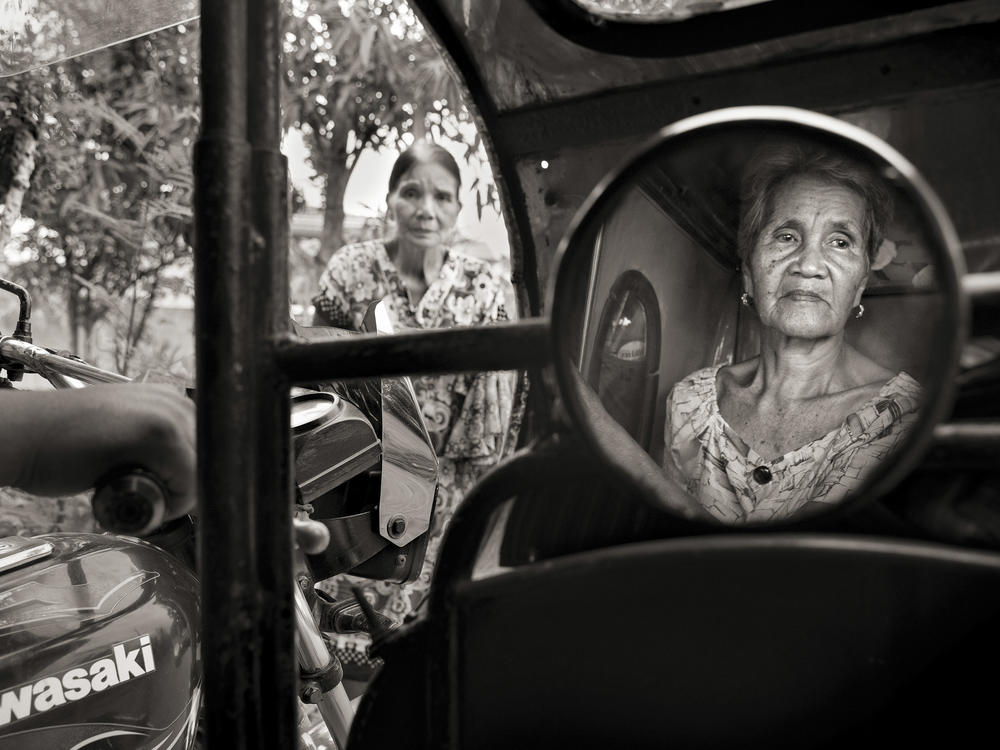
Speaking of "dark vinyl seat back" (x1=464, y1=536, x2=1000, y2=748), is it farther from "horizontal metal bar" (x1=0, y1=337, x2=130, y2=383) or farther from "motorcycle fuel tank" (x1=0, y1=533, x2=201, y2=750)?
"horizontal metal bar" (x1=0, y1=337, x2=130, y2=383)

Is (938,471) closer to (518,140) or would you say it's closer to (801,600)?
(801,600)

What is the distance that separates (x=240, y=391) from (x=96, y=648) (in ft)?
2.35

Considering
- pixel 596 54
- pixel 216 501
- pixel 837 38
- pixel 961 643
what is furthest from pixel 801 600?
pixel 596 54

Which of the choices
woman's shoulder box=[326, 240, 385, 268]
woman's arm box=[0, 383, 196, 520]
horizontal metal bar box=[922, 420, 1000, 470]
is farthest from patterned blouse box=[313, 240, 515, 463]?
horizontal metal bar box=[922, 420, 1000, 470]

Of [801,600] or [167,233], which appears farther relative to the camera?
[167,233]

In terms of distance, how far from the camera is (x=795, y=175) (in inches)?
40.8

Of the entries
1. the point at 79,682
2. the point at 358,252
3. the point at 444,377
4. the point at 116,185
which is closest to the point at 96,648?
the point at 79,682

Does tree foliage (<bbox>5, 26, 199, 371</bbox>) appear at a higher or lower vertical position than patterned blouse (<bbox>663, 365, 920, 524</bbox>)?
higher

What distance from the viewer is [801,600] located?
55 centimetres

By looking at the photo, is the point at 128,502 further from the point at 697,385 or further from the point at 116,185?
the point at 116,185

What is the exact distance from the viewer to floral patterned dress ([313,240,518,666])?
9.71 feet

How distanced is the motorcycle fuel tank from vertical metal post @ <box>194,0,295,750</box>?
59 cm

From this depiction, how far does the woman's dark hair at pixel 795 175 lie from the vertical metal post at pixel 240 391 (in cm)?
64

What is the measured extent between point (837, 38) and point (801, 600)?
565 millimetres
